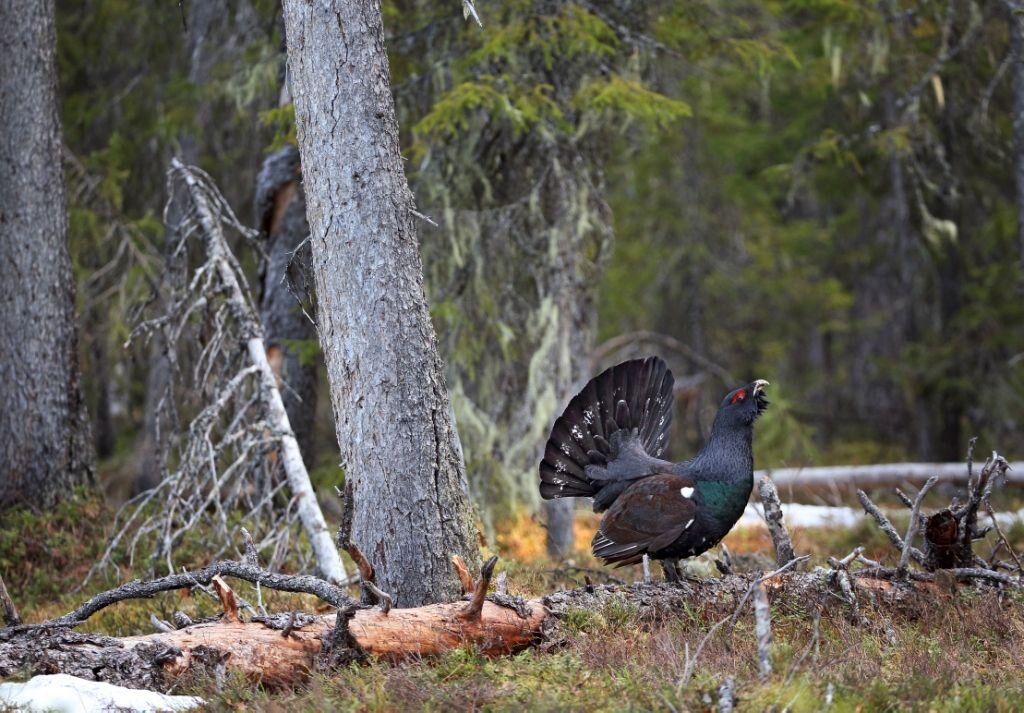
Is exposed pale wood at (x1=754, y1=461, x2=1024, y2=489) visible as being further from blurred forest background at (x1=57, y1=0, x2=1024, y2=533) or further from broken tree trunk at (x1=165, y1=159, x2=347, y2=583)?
broken tree trunk at (x1=165, y1=159, x2=347, y2=583)

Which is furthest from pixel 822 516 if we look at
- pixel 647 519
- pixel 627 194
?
pixel 627 194

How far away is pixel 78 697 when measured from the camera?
5.24 meters

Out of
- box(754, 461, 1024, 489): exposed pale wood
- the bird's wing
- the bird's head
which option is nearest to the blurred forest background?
box(754, 461, 1024, 489): exposed pale wood

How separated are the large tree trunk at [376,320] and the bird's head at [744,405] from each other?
2.05m

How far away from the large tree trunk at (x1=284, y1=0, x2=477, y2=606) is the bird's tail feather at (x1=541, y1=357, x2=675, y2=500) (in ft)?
5.83

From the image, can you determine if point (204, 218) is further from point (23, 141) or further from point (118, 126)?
point (118, 126)

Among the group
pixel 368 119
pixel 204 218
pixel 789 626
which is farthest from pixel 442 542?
pixel 204 218

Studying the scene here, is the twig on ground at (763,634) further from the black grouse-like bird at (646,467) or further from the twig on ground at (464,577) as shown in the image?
the black grouse-like bird at (646,467)

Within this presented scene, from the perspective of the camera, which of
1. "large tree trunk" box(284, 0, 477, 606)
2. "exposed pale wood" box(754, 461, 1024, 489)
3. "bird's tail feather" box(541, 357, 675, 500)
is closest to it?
"large tree trunk" box(284, 0, 477, 606)

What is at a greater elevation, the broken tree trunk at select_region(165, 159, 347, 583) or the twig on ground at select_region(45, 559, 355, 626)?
the broken tree trunk at select_region(165, 159, 347, 583)

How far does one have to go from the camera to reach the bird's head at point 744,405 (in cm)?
771

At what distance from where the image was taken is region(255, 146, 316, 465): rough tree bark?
10.9 m

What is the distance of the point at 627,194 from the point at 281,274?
11.0 metres

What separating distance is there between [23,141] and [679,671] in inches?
312
